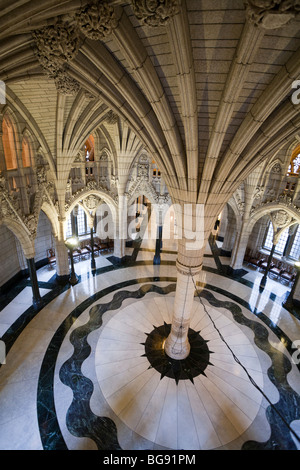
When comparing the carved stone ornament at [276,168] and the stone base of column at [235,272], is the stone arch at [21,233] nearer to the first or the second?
the stone base of column at [235,272]

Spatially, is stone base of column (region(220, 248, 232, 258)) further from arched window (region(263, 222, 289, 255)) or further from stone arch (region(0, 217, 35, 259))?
stone arch (region(0, 217, 35, 259))

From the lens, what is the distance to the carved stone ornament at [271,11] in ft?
8.73

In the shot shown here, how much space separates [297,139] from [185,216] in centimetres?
846

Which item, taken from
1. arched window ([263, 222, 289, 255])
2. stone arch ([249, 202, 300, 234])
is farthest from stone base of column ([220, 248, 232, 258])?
stone arch ([249, 202, 300, 234])

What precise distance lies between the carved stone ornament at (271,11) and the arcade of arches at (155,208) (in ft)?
0.06

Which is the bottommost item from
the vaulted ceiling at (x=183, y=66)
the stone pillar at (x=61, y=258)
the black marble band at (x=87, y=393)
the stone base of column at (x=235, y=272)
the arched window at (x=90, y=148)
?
the black marble band at (x=87, y=393)

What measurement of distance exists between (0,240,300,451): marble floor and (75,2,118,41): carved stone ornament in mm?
5868

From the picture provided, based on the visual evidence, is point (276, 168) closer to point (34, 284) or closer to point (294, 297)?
point (294, 297)

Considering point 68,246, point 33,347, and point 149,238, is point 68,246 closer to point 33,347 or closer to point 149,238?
point 33,347

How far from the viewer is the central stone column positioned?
26.0 ft

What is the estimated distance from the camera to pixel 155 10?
3.07m

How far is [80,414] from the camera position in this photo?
270 inches

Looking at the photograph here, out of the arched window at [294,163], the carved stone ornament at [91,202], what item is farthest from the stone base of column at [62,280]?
the arched window at [294,163]
